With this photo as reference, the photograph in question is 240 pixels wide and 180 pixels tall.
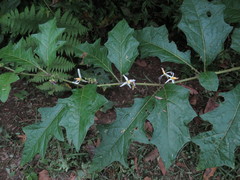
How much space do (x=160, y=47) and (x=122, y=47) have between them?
0.30 metres

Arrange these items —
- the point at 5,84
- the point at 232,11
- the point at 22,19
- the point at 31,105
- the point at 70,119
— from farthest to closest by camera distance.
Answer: the point at 31,105
the point at 22,19
the point at 232,11
the point at 5,84
the point at 70,119

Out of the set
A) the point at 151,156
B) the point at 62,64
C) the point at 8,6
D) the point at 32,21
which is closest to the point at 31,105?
the point at 62,64

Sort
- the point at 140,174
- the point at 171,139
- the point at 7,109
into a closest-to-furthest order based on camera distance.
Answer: the point at 171,139 < the point at 140,174 < the point at 7,109

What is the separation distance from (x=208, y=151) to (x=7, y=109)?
9.18 feet

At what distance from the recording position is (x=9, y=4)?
11.0ft

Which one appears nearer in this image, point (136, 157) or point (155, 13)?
point (136, 157)

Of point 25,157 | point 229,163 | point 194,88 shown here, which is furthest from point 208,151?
point 194,88

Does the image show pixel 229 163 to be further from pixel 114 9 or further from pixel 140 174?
pixel 114 9

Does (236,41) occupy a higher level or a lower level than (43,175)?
higher

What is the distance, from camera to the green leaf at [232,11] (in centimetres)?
199

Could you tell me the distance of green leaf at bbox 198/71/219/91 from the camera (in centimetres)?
158

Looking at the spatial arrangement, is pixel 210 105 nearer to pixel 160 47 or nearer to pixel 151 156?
pixel 151 156

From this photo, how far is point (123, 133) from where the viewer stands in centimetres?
176

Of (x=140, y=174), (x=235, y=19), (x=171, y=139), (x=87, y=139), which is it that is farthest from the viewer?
(x=87, y=139)
